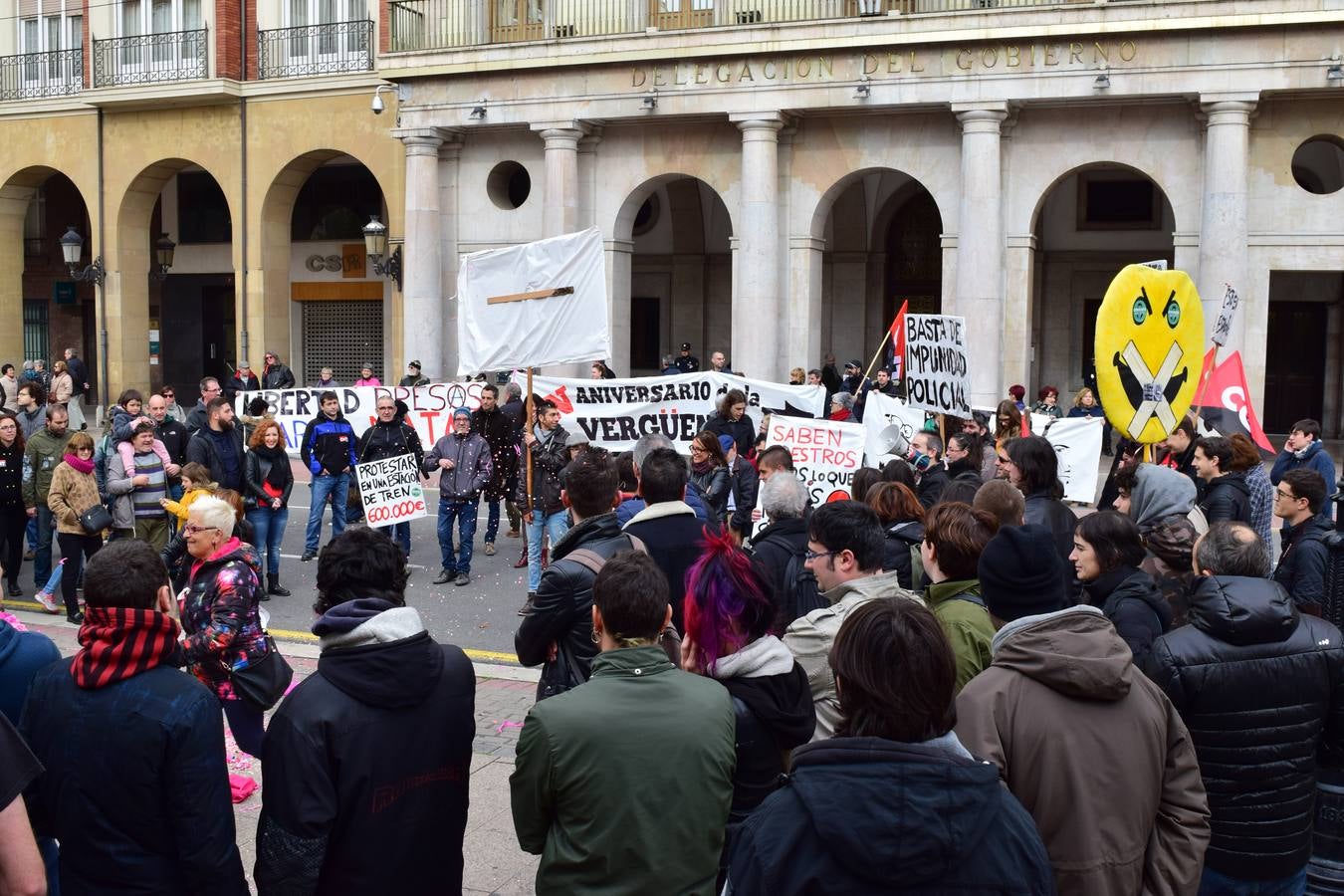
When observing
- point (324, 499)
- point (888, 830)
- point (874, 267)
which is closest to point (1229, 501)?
point (888, 830)

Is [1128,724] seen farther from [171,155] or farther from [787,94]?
[171,155]

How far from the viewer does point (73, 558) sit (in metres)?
11.1

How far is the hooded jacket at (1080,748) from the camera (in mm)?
3475

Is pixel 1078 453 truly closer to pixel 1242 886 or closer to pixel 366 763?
pixel 1242 886

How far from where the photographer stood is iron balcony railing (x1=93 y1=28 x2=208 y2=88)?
28578 millimetres

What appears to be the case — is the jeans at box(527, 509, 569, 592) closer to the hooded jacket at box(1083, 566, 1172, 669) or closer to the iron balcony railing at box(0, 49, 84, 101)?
the hooded jacket at box(1083, 566, 1172, 669)

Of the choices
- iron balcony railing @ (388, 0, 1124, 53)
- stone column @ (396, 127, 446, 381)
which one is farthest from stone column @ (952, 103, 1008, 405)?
stone column @ (396, 127, 446, 381)

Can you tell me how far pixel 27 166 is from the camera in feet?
101

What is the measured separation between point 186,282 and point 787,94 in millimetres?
19023

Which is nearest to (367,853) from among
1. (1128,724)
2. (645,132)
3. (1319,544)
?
(1128,724)

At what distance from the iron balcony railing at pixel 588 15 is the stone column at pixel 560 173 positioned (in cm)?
168

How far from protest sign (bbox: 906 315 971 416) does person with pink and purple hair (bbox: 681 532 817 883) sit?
7.54 metres

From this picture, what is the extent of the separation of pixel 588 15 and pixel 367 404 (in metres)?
9.27

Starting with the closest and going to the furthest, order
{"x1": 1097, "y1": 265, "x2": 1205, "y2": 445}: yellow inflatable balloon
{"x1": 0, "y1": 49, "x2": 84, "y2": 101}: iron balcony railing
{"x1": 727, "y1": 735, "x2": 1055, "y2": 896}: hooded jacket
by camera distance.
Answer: {"x1": 727, "y1": 735, "x2": 1055, "y2": 896}: hooded jacket
{"x1": 1097, "y1": 265, "x2": 1205, "y2": 445}: yellow inflatable balloon
{"x1": 0, "y1": 49, "x2": 84, "y2": 101}: iron balcony railing
